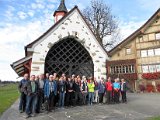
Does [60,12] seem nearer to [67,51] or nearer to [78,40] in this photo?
[78,40]

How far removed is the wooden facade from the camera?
2109cm

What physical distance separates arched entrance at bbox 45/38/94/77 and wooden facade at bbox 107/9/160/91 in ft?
11.5

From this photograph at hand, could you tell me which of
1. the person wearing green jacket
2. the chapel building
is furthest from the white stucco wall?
the person wearing green jacket

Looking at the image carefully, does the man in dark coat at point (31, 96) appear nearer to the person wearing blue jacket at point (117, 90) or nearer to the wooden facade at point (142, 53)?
the person wearing blue jacket at point (117, 90)

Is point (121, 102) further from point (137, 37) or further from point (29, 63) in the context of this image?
point (137, 37)

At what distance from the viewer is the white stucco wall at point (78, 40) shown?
50.7 feet

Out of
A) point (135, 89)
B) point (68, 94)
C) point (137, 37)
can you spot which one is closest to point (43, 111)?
point (68, 94)

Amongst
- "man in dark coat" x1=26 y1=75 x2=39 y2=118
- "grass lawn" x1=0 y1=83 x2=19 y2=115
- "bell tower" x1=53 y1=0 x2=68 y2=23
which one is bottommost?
"grass lawn" x1=0 y1=83 x2=19 y2=115

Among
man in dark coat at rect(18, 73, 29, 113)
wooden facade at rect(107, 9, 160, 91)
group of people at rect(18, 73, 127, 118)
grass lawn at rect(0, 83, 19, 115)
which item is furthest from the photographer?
wooden facade at rect(107, 9, 160, 91)

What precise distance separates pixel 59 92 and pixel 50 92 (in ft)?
2.90

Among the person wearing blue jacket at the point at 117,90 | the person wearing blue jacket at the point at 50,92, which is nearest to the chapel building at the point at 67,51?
the person wearing blue jacket at the point at 117,90

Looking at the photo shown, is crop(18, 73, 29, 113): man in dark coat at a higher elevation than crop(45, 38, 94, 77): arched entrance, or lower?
lower

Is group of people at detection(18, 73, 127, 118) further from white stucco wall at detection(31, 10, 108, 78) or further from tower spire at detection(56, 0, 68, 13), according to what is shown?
tower spire at detection(56, 0, 68, 13)

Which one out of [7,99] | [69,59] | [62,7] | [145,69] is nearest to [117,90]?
[69,59]
